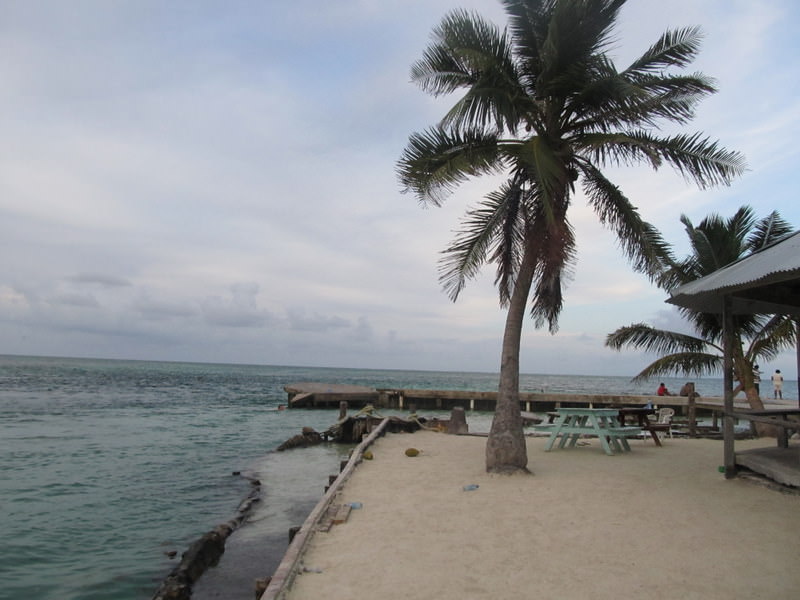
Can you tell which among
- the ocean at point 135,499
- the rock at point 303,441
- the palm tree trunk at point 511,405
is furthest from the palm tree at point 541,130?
the rock at point 303,441

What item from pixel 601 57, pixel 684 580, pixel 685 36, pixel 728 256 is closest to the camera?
pixel 684 580

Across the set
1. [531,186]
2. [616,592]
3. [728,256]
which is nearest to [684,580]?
[616,592]

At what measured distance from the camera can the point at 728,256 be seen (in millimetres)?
14984

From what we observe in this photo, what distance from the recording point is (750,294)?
9469 millimetres

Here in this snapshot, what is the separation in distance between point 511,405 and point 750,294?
4.35 m

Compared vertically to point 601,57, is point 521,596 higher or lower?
lower

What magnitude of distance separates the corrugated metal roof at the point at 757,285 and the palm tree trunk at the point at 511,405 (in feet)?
7.93

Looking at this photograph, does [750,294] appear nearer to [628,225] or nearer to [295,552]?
[628,225]

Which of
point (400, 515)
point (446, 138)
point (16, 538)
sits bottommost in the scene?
point (16, 538)

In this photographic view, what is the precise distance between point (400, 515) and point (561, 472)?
3.68 meters

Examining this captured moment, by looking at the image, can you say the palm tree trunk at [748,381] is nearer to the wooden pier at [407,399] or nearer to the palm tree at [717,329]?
the palm tree at [717,329]

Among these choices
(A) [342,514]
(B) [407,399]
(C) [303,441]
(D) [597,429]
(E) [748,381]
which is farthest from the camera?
(B) [407,399]

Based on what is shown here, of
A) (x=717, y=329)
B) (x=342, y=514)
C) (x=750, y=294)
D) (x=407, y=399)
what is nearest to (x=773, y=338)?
(x=717, y=329)

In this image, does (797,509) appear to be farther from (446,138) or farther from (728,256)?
(728,256)
